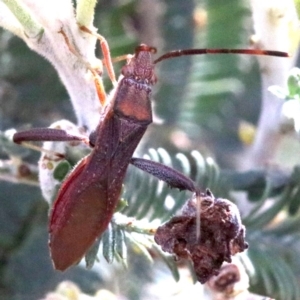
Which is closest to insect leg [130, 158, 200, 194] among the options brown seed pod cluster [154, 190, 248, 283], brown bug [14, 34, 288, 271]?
brown bug [14, 34, 288, 271]

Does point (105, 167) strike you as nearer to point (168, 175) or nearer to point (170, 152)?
point (168, 175)

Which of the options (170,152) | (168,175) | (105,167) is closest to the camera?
(168,175)

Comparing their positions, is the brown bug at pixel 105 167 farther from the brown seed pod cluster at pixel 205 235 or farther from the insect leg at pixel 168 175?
the brown seed pod cluster at pixel 205 235

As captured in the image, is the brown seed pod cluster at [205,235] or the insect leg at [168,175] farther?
the insect leg at [168,175]

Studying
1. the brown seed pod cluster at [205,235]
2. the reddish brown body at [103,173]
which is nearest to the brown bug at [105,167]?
the reddish brown body at [103,173]

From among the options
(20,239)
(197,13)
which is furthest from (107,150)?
(197,13)

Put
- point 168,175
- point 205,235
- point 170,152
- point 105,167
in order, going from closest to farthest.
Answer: point 205,235
point 168,175
point 105,167
point 170,152

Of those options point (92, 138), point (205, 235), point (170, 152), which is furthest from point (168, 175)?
point (170, 152)
